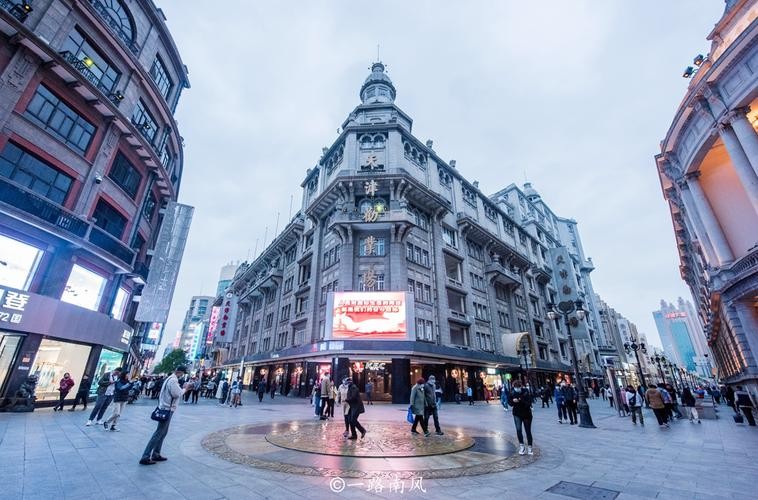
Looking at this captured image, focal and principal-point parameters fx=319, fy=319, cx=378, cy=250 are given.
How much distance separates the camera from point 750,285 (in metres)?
15.4

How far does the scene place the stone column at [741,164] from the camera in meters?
15.9

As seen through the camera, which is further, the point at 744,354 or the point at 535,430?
the point at 744,354

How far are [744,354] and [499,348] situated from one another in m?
20.6

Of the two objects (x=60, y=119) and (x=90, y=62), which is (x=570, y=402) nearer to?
(x=60, y=119)

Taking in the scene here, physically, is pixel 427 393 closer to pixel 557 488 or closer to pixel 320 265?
pixel 557 488

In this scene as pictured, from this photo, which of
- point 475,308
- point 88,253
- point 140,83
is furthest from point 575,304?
point 140,83

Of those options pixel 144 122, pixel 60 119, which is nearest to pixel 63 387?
pixel 60 119

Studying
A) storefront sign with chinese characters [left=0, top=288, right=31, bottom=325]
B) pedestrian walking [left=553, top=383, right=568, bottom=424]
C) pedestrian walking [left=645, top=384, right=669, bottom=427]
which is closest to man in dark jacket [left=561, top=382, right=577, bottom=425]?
pedestrian walking [left=553, top=383, right=568, bottom=424]

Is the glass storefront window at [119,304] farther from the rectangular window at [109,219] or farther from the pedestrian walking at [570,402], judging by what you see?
the pedestrian walking at [570,402]

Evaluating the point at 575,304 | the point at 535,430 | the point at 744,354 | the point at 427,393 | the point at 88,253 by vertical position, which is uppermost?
the point at 88,253

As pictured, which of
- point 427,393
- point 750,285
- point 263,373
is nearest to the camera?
point 427,393

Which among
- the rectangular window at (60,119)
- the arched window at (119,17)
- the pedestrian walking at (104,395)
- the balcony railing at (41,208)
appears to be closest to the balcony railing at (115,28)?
the arched window at (119,17)

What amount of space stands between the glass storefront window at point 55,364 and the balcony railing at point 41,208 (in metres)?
5.37

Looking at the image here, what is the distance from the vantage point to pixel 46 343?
14945 mm
